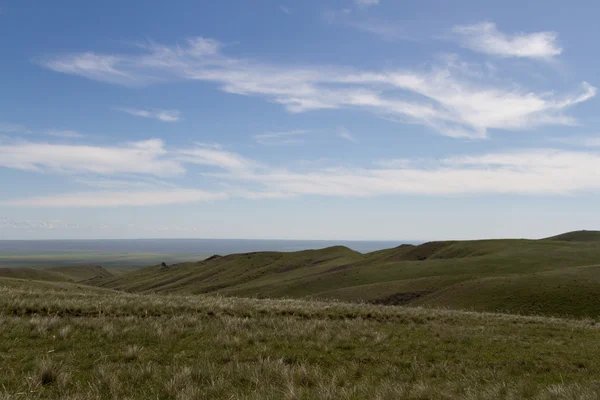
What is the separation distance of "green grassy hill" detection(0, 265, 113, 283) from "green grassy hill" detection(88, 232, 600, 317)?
31113mm

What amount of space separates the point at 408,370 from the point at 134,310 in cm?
1294

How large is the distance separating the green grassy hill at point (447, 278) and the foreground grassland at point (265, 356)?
1847cm

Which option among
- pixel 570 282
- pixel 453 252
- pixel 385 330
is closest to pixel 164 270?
pixel 453 252

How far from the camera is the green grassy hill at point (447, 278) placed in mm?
40438

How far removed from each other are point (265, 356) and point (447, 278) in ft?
152

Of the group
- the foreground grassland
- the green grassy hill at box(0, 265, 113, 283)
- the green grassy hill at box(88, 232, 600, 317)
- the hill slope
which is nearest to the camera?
the foreground grassland

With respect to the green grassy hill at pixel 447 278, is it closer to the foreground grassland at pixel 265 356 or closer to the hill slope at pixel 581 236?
the foreground grassland at pixel 265 356

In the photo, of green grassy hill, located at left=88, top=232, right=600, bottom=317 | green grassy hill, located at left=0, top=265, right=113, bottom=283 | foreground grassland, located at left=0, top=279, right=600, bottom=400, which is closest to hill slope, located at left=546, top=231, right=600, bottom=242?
green grassy hill, located at left=88, top=232, right=600, bottom=317

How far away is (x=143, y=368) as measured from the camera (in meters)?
10.2

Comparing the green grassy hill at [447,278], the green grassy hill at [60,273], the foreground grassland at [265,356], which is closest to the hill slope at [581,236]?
the green grassy hill at [447,278]

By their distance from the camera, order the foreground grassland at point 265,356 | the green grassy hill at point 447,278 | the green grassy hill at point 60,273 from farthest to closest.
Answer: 1. the green grassy hill at point 60,273
2. the green grassy hill at point 447,278
3. the foreground grassland at point 265,356

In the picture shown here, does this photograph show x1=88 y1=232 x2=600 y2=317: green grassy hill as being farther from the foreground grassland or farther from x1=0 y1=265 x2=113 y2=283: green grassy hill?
x1=0 y1=265 x2=113 y2=283: green grassy hill

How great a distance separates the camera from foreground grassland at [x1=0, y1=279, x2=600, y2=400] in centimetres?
900

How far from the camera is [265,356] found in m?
12.1
